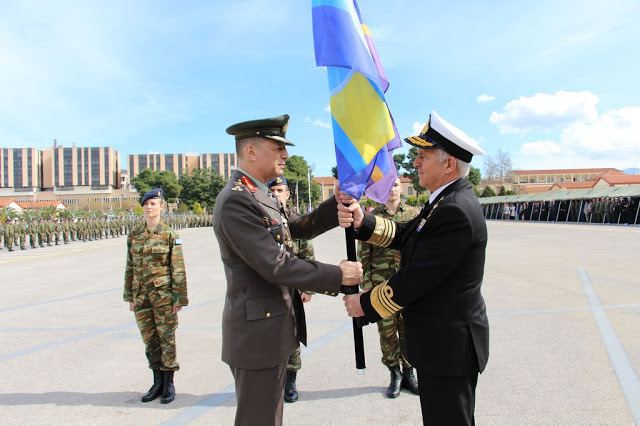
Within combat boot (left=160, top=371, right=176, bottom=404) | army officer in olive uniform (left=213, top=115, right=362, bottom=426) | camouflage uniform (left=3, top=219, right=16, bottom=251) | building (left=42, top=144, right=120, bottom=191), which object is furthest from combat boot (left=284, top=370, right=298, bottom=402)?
building (left=42, top=144, right=120, bottom=191)

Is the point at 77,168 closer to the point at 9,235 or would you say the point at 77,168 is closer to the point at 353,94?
the point at 9,235

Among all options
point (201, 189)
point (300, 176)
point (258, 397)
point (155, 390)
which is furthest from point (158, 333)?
Result: point (300, 176)

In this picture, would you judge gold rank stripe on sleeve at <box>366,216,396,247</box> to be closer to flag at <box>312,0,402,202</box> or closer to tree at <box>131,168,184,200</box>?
flag at <box>312,0,402,202</box>

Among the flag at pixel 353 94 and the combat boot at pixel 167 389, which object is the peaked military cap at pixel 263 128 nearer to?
the flag at pixel 353 94

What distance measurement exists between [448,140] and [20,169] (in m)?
171

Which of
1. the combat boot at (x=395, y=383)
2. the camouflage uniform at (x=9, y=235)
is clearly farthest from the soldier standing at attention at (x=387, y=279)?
the camouflage uniform at (x=9, y=235)

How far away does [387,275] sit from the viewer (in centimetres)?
431

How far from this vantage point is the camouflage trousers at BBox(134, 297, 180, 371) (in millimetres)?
3945

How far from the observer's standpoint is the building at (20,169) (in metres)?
140

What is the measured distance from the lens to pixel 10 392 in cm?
405

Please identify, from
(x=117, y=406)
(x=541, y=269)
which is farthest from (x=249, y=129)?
(x=541, y=269)

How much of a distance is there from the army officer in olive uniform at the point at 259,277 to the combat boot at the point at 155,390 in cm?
187

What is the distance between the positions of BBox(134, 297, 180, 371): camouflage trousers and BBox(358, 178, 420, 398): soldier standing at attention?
1872mm

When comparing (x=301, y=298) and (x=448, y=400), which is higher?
(x=301, y=298)
